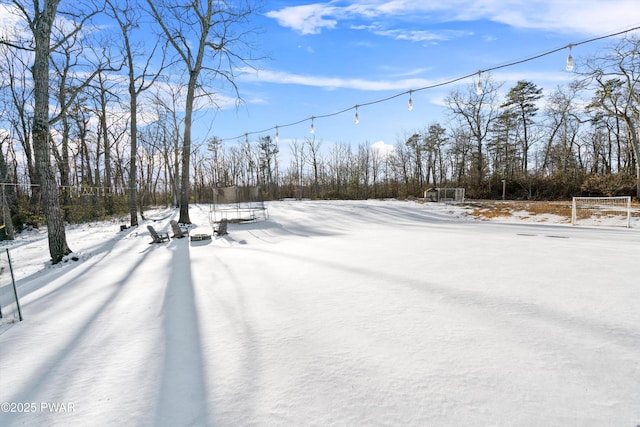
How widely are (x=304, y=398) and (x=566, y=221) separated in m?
15.2

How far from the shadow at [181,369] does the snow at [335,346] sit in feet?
0.04

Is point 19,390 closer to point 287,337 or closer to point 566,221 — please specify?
point 287,337

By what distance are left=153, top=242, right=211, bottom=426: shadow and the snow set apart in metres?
0.01

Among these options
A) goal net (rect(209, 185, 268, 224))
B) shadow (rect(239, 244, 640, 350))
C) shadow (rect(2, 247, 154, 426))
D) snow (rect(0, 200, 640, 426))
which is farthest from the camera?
goal net (rect(209, 185, 268, 224))

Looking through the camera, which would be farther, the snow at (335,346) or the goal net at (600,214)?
the goal net at (600,214)

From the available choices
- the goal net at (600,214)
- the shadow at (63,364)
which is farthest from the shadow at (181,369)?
the goal net at (600,214)

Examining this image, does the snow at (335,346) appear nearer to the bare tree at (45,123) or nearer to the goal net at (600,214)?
the bare tree at (45,123)

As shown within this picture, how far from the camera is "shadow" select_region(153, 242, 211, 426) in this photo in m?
1.80

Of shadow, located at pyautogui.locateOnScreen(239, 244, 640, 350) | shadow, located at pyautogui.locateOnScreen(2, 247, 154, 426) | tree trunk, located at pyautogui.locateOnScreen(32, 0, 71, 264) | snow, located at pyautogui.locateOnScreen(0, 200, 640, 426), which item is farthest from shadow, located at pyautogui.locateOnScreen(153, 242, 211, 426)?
tree trunk, located at pyautogui.locateOnScreen(32, 0, 71, 264)

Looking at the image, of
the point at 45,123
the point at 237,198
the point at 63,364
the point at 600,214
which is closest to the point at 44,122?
the point at 45,123

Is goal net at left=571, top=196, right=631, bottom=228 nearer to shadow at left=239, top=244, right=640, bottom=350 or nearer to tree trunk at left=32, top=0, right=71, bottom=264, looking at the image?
shadow at left=239, top=244, right=640, bottom=350

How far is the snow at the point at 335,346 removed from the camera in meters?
1.79

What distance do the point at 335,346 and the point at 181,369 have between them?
3.86ft

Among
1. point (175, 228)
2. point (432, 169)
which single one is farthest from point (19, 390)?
point (432, 169)
